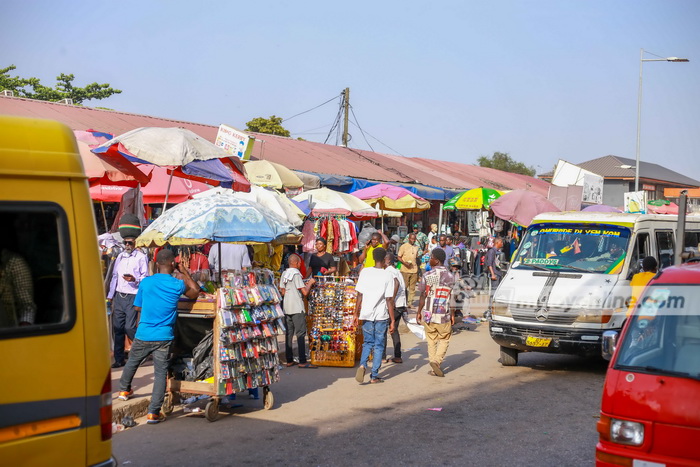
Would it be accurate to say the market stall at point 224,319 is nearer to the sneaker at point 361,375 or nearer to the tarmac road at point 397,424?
the tarmac road at point 397,424

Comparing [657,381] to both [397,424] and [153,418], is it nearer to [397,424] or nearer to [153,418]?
[397,424]

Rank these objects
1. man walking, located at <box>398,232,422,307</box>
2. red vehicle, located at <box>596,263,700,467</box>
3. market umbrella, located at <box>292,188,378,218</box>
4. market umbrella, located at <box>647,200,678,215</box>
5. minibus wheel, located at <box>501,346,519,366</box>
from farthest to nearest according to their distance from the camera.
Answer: market umbrella, located at <box>647,200,678,215</box>
man walking, located at <box>398,232,422,307</box>
market umbrella, located at <box>292,188,378,218</box>
minibus wheel, located at <box>501,346,519,366</box>
red vehicle, located at <box>596,263,700,467</box>

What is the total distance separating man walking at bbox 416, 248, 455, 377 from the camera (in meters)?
11.1

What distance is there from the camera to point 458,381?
36.0 ft

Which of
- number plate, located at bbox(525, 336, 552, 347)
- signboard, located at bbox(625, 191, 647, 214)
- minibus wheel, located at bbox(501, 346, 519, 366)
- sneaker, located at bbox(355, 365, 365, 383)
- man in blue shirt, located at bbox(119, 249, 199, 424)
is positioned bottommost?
minibus wheel, located at bbox(501, 346, 519, 366)

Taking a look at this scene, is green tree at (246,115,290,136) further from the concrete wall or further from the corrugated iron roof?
the concrete wall

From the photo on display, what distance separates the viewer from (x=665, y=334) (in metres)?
5.32

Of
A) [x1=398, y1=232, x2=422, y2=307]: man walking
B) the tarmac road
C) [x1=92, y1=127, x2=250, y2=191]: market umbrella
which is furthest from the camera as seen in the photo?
[x1=398, y1=232, x2=422, y2=307]: man walking

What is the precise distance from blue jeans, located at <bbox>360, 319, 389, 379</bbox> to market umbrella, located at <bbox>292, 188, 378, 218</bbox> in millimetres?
6227

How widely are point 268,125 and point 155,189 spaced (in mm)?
28985

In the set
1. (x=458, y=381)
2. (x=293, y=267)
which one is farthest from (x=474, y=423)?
(x=293, y=267)

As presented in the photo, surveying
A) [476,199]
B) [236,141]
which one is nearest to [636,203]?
[476,199]

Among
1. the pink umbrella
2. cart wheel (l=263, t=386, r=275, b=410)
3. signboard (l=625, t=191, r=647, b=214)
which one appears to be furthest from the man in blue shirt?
signboard (l=625, t=191, r=647, b=214)

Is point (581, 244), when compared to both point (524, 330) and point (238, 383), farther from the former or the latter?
point (238, 383)
